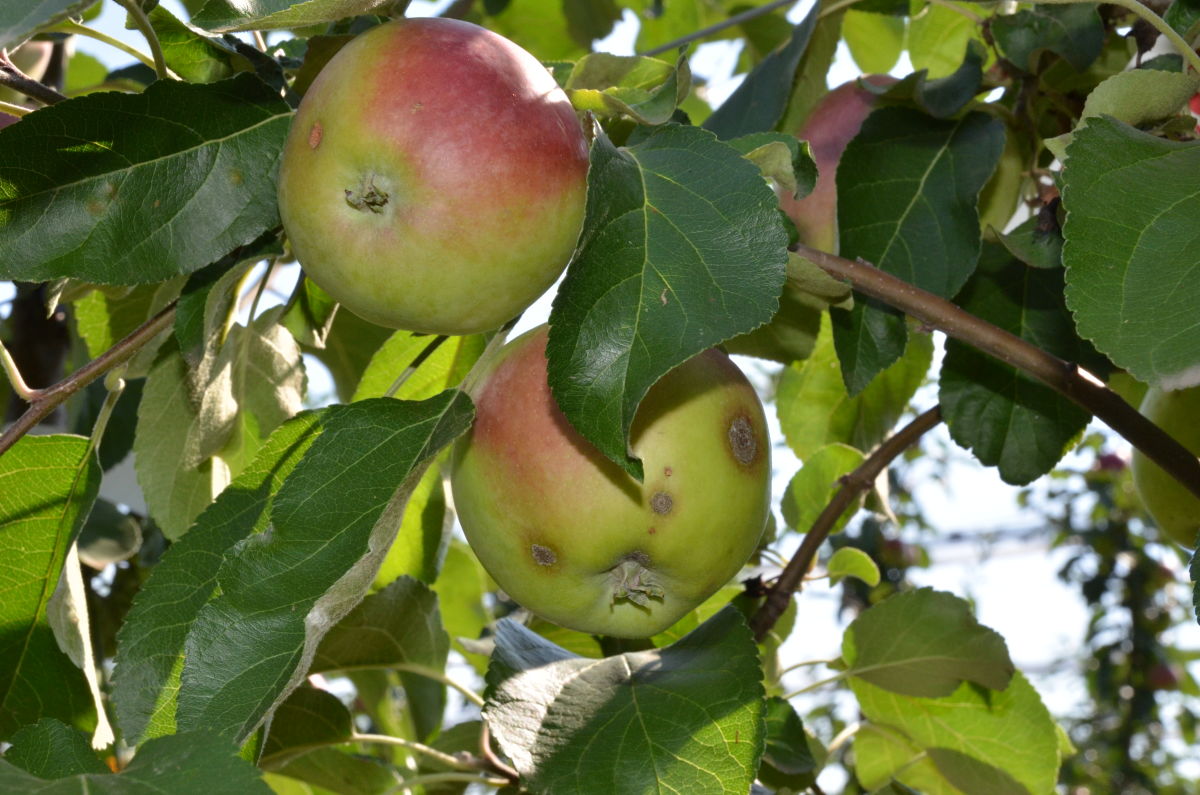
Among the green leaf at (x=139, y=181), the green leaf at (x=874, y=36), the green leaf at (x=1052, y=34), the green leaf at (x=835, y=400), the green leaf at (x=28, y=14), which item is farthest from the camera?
the green leaf at (x=874, y=36)

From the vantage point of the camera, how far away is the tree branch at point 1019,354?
0.78 meters

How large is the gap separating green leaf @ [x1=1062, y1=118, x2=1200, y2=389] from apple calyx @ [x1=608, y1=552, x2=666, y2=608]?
30cm

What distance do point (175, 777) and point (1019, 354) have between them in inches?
22.1

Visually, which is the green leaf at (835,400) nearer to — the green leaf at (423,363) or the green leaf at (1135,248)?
the green leaf at (423,363)

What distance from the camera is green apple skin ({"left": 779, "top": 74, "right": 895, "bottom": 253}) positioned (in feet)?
3.55

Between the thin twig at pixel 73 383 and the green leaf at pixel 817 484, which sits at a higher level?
Answer: the thin twig at pixel 73 383

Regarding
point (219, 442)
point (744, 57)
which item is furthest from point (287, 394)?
point (744, 57)

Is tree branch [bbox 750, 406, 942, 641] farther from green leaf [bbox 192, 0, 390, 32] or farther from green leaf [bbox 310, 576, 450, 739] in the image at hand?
green leaf [bbox 192, 0, 390, 32]

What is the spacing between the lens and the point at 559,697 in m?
0.86

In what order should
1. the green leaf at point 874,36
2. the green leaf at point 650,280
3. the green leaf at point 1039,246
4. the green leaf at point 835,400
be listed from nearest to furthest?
the green leaf at point 650,280, the green leaf at point 1039,246, the green leaf at point 835,400, the green leaf at point 874,36

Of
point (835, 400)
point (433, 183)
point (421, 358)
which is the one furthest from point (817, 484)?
point (433, 183)

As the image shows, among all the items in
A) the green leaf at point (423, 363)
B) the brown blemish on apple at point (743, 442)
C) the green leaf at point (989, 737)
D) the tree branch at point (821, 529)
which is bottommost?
the green leaf at point (989, 737)

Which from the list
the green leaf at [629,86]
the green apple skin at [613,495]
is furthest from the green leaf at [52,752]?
the green leaf at [629,86]

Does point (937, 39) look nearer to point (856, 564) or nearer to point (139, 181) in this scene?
point (856, 564)
